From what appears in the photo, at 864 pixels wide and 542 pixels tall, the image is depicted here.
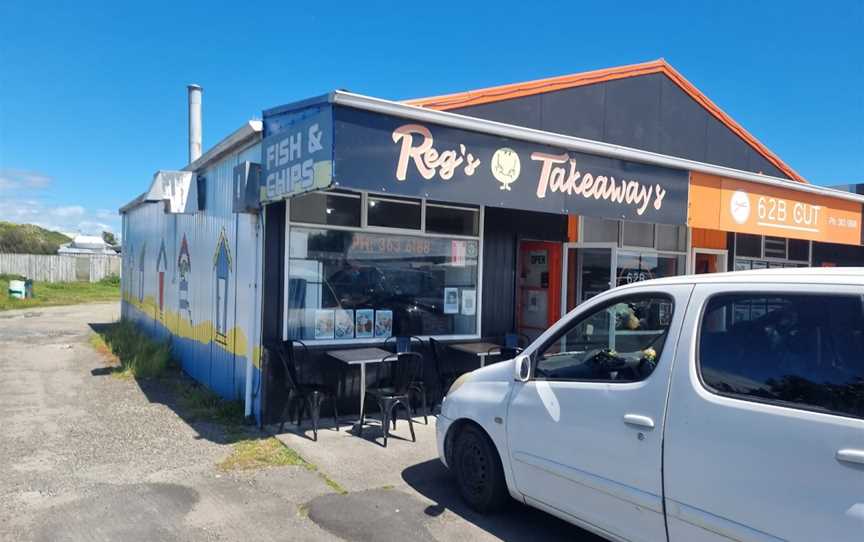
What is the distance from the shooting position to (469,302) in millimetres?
8414

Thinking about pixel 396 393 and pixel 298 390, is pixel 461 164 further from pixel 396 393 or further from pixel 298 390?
pixel 298 390

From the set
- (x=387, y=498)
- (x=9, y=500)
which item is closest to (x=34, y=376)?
(x=9, y=500)

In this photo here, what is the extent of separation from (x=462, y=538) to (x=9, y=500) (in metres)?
3.49

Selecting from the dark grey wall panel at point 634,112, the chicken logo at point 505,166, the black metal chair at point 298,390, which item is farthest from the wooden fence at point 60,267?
the chicken logo at point 505,166

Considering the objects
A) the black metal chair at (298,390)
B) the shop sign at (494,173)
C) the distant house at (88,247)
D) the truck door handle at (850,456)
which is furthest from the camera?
the distant house at (88,247)

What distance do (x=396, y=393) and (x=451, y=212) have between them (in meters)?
2.78

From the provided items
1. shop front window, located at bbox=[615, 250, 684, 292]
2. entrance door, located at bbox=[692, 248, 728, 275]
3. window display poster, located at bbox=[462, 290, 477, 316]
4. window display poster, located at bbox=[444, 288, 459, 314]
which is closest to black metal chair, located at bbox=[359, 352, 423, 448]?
window display poster, located at bbox=[444, 288, 459, 314]

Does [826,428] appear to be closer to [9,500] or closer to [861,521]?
[861,521]

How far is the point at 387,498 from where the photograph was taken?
4.85 metres

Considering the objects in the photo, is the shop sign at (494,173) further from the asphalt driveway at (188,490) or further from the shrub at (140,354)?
the shrub at (140,354)

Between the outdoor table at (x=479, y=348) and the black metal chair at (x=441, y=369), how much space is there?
202 mm

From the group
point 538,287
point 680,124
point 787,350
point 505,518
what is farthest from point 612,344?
point 680,124

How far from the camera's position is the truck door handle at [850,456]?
2.52 meters

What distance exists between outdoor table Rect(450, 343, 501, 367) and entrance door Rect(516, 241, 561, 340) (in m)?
1.36
